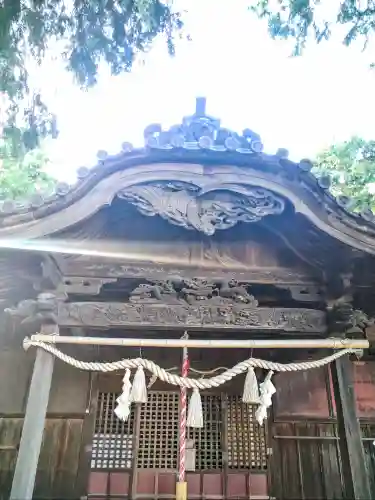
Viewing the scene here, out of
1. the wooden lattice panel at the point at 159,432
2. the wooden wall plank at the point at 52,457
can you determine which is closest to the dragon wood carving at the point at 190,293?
the wooden lattice panel at the point at 159,432

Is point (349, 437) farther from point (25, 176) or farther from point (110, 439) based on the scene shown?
point (25, 176)

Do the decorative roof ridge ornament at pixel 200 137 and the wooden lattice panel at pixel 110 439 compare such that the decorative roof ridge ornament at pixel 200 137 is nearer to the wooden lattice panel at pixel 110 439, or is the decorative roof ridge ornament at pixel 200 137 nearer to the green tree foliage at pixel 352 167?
the wooden lattice panel at pixel 110 439

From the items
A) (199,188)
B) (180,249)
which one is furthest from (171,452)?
(199,188)

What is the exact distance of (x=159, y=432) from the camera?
734 centimetres

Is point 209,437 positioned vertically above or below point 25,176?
below

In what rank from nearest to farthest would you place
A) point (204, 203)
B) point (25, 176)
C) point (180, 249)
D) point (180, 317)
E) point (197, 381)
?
point (197, 381) → point (180, 317) → point (204, 203) → point (180, 249) → point (25, 176)

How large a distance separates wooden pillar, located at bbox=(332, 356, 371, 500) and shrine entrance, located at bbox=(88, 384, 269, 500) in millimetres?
2500

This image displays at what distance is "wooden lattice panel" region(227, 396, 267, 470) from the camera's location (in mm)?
7234

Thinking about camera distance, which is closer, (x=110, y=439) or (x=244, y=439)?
(x=110, y=439)

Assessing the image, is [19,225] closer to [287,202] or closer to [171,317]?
[171,317]

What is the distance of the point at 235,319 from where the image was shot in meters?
5.48

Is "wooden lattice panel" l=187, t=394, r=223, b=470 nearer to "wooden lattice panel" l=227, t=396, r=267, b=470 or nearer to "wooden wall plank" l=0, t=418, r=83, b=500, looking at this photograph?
"wooden lattice panel" l=227, t=396, r=267, b=470

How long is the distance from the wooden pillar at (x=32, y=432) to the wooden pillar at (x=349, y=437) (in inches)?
133

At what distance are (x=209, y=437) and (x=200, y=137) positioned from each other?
4.94m
